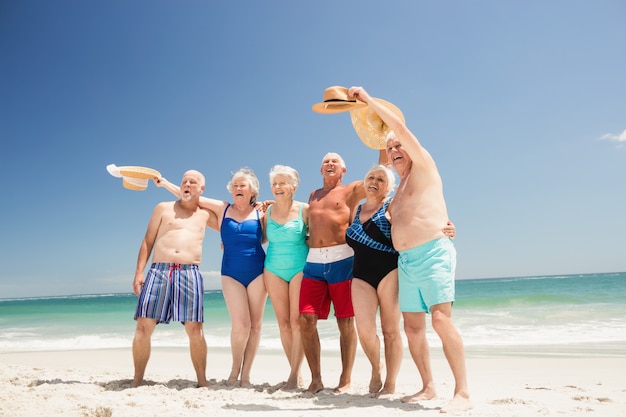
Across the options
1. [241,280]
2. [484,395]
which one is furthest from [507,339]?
[241,280]

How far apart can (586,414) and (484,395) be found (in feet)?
3.34

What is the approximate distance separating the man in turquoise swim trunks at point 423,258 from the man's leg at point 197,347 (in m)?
2.07

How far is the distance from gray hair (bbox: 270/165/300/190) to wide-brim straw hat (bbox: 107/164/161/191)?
1451 mm

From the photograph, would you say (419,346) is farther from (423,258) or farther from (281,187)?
(281,187)

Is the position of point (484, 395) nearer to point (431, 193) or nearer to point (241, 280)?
point (431, 193)

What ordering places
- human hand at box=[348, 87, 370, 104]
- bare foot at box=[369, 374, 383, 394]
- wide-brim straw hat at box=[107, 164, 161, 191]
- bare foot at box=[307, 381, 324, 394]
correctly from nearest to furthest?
human hand at box=[348, 87, 370, 104], bare foot at box=[369, 374, 383, 394], bare foot at box=[307, 381, 324, 394], wide-brim straw hat at box=[107, 164, 161, 191]

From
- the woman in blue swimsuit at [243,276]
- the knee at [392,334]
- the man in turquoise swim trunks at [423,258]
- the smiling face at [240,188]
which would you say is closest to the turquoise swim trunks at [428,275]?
the man in turquoise swim trunks at [423,258]

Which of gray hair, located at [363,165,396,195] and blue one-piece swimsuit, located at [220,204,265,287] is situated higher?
gray hair, located at [363,165,396,195]

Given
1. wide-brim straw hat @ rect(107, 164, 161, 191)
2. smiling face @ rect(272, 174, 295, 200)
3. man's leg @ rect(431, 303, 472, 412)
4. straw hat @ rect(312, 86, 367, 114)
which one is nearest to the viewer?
man's leg @ rect(431, 303, 472, 412)

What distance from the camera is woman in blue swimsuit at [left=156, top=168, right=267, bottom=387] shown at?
474 cm

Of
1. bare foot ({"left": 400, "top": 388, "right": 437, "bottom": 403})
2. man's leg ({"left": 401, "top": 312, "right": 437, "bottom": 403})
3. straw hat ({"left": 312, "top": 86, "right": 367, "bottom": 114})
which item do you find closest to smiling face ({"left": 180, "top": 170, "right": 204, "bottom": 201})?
straw hat ({"left": 312, "top": 86, "right": 367, "bottom": 114})

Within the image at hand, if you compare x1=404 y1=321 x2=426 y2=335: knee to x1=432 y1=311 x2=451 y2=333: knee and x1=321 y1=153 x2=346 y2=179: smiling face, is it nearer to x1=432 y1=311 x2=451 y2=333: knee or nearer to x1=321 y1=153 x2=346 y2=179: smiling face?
x1=432 y1=311 x2=451 y2=333: knee

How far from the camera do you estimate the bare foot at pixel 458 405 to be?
337 cm

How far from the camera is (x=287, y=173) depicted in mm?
4738
